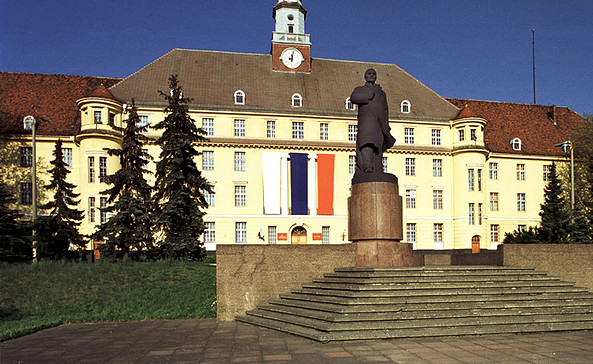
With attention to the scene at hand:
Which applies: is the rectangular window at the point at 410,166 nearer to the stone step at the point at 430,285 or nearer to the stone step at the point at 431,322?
the stone step at the point at 430,285

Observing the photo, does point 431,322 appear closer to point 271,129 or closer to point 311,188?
point 311,188

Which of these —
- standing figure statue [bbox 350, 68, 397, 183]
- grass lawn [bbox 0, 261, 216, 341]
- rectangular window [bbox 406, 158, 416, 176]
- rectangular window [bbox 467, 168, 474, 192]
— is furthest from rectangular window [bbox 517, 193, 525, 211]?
grass lawn [bbox 0, 261, 216, 341]

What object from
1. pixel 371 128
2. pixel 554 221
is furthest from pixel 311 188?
pixel 371 128

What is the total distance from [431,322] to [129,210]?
1731 centimetres

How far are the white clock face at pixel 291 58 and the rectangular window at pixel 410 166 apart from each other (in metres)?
14.7

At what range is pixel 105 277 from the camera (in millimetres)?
18781

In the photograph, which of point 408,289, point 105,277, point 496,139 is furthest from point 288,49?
point 408,289

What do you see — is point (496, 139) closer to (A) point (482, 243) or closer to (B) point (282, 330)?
(A) point (482, 243)

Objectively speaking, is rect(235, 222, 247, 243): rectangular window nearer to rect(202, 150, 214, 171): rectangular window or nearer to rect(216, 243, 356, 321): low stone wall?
rect(202, 150, 214, 171): rectangular window

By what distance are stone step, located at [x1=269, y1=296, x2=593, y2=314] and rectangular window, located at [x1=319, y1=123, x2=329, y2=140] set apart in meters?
36.9

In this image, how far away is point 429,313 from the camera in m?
12.6

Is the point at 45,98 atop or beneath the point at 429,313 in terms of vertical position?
atop

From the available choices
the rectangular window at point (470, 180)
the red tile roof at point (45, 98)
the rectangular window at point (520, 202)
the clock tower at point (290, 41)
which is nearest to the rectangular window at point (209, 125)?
the red tile roof at point (45, 98)

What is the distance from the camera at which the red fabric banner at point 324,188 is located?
162 feet
